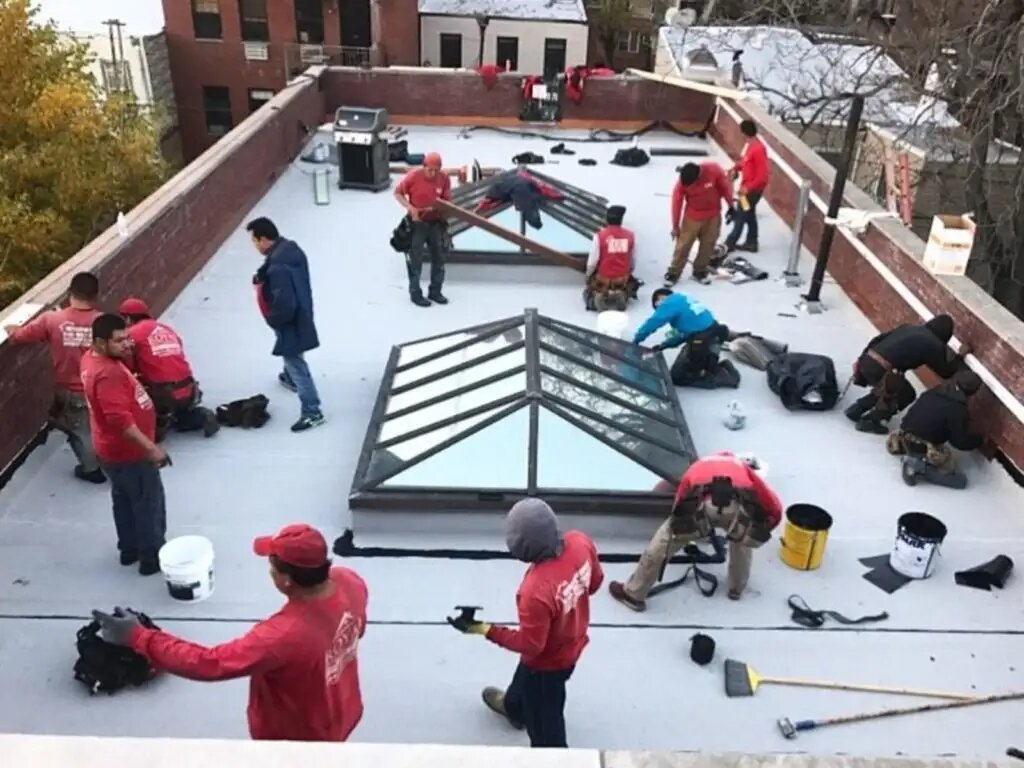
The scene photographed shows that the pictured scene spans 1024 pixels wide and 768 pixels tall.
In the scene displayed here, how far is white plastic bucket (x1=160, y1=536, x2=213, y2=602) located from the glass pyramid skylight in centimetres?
105

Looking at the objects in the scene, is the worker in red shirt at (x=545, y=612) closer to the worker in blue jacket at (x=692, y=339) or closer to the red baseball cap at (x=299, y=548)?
the red baseball cap at (x=299, y=548)

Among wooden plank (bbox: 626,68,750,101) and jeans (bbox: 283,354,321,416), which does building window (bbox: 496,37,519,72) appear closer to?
wooden plank (bbox: 626,68,750,101)

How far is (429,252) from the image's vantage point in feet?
34.7

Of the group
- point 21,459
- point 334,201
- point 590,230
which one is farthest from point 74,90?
point 21,459

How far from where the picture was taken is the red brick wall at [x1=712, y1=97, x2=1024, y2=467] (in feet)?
24.2

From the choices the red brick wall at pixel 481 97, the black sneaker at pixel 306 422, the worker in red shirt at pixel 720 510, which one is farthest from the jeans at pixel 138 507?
the red brick wall at pixel 481 97

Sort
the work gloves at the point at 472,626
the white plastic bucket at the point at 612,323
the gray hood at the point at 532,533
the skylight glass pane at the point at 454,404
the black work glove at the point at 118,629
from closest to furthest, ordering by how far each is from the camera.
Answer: the black work glove at the point at 118,629, the gray hood at the point at 532,533, the work gloves at the point at 472,626, the skylight glass pane at the point at 454,404, the white plastic bucket at the point at 612,323

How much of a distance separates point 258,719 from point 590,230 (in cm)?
876

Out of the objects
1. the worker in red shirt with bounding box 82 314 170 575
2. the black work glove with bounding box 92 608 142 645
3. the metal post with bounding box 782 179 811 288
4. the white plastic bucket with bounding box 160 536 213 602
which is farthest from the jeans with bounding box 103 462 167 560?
the metal post with bounding box 782 179 811 288

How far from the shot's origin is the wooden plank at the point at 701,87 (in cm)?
1691

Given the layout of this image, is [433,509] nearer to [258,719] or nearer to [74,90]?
[258,719]

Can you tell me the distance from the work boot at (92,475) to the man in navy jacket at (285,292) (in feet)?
5.07

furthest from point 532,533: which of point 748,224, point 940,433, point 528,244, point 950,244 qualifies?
point 748,224

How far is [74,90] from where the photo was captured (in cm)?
2058
